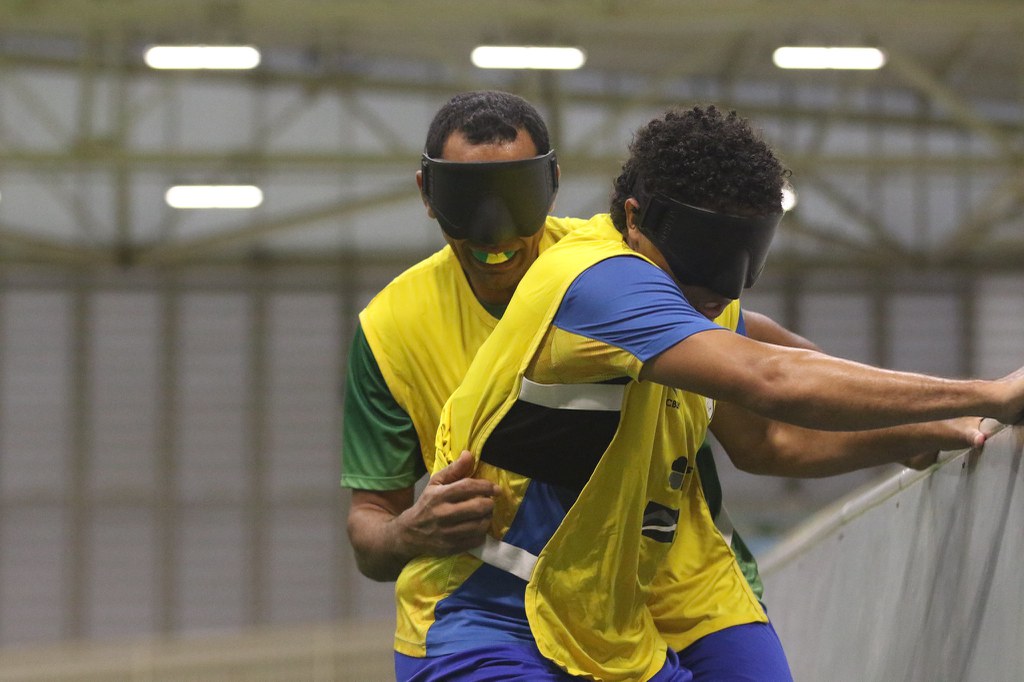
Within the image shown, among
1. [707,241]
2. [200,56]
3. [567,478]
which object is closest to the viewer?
[707,241]

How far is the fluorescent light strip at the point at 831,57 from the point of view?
14391 mm

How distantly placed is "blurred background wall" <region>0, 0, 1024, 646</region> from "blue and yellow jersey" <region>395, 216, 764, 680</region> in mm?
16672

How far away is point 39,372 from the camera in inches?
794

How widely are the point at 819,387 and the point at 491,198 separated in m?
1.10

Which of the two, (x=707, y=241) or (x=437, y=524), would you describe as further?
(x=437, y=524)

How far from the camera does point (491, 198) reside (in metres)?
3.14

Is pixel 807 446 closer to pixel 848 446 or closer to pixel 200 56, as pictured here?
pixel 848 446

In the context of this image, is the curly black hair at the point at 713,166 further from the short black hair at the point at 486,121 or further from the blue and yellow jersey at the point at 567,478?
the short black hair at the point at 486,121

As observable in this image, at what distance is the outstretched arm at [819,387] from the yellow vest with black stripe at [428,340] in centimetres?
100

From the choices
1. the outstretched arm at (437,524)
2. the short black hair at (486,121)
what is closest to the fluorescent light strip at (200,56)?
the short black hair at (486,121)

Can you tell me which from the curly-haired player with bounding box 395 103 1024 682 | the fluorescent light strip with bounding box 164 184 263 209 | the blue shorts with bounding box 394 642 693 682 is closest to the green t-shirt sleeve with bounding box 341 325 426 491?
the curly-haired player with bounding box 395 103 1024 682

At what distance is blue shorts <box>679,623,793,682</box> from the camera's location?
9.78ft

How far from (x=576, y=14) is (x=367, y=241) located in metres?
7.07

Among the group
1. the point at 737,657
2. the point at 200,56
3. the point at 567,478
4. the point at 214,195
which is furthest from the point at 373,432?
the point at 214,195
